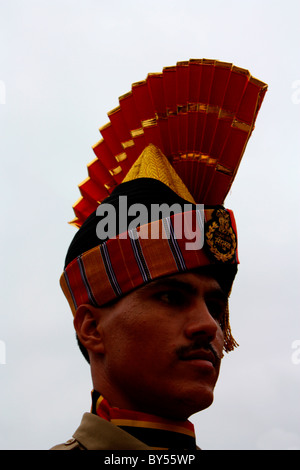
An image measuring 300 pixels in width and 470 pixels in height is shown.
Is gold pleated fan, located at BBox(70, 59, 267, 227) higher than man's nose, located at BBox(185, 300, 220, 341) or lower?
higher

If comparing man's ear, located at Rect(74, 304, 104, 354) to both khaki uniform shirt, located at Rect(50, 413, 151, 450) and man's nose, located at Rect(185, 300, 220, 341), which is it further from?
man's nose, located at Rect(185, 300, 220, 341)

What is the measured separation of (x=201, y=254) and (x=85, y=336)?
108 cm

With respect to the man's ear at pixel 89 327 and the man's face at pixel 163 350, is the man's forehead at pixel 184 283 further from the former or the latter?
the man's ear at pixel 89 327

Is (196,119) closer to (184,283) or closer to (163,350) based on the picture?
(184,283)

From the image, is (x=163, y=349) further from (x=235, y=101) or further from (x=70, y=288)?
(x=235, y=101)

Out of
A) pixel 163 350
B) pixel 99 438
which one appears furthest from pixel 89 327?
pixel 99 438

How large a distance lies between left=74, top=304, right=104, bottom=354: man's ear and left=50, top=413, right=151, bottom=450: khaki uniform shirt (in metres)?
→ 0.49

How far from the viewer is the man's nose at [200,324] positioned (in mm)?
3828

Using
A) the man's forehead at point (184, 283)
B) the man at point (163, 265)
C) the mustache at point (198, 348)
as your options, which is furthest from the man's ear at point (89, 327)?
the mustache at point (198, 348)

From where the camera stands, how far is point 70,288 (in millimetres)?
4496

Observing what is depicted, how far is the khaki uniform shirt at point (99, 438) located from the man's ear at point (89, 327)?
19.4 inches

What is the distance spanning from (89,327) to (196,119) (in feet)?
6.77

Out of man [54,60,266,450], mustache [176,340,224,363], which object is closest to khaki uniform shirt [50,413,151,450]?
man [54,60,266,450]

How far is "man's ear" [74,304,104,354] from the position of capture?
416 centimetres
